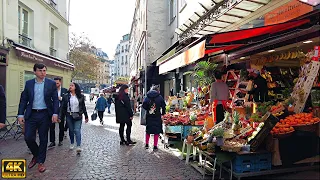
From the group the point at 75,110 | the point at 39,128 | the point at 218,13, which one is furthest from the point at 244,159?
the point at 218,13

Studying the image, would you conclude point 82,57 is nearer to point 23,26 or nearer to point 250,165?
point 23,26

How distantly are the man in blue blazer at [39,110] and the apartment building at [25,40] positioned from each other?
650 cm

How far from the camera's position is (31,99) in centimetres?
523

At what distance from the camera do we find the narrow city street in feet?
17.1

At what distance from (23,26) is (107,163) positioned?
10589 millimetres

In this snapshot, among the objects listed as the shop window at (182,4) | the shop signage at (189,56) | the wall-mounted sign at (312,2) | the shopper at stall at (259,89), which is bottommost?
the shopper at stall at (259,89)

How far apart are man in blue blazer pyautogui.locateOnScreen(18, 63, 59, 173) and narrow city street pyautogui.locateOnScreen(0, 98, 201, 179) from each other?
0.57 metres

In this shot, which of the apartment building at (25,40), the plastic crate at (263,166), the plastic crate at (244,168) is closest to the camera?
the plastic crate at (244,168)

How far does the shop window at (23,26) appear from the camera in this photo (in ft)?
43.5

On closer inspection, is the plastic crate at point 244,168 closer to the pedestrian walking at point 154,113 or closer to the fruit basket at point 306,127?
the fruit basket at point 306,127

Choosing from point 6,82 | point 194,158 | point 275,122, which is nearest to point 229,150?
point 275,122

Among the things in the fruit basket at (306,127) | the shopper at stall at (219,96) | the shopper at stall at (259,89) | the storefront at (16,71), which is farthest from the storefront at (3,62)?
the fruit basket at (306,127)

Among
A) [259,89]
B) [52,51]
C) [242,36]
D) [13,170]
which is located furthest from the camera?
[52,51]

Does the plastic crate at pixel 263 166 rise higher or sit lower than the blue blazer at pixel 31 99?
lower
